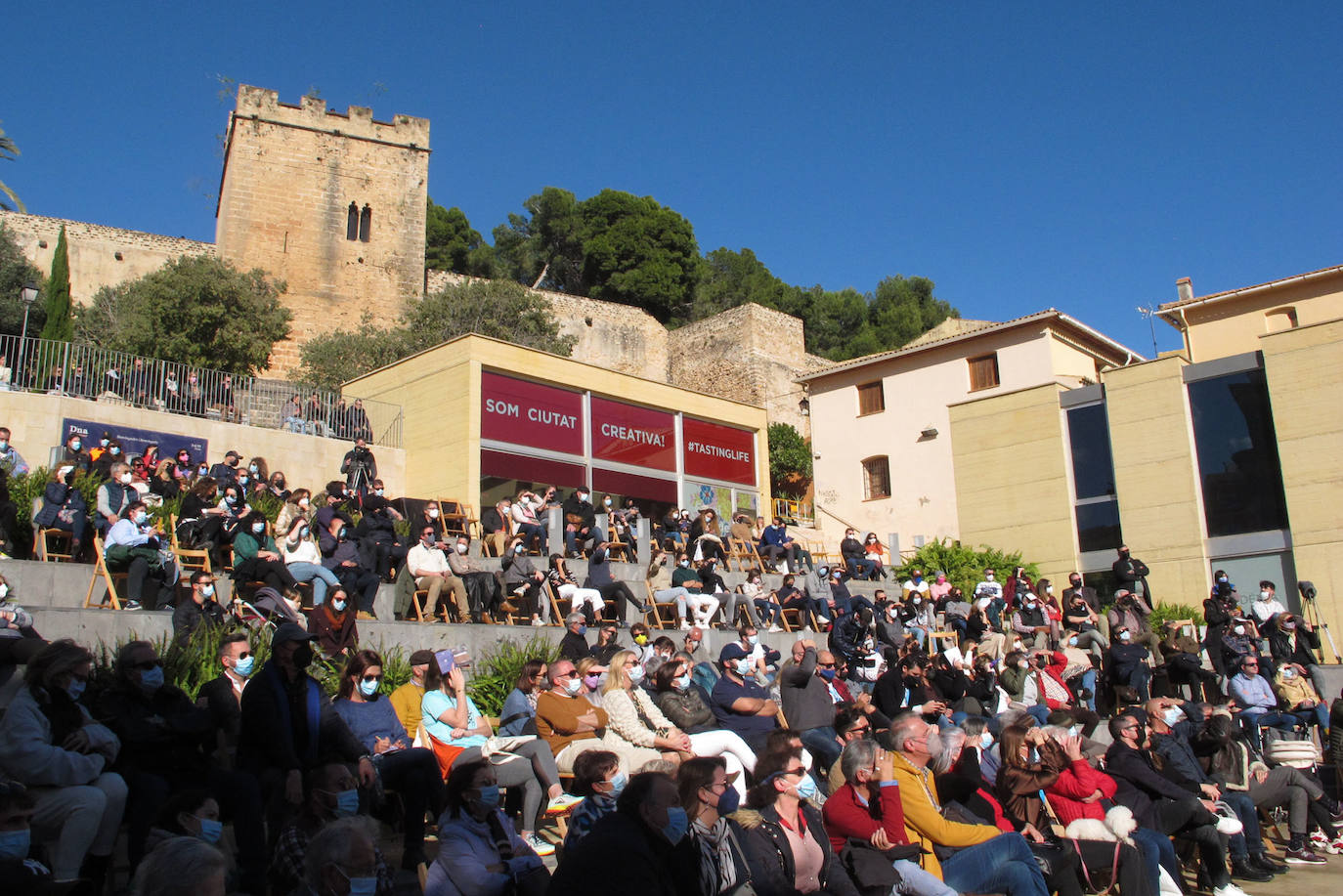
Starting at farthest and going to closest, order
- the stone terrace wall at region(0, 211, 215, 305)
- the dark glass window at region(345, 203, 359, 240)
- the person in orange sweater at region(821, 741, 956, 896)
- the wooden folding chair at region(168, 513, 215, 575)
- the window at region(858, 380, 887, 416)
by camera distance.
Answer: the dark glass window at region(345, 203, 359, 240)
the stone terrace wall at region(0, 211, 215, 305)
the window at region(858, 380, 887, 416)
the wooden folding chair at region(168, 513, 215, 575)
the person in orange sweater at region(821, 741, 956, 896)

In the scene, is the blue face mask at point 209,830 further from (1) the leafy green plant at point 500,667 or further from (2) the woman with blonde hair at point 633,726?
(1) the leafy green plant at point 500,667

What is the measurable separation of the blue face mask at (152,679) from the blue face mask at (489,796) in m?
2.04

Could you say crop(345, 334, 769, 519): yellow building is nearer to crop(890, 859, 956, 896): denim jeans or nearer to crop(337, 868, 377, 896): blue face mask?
crop(890, 859, 956, 896): denim jeans

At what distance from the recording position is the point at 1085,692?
12.6 m

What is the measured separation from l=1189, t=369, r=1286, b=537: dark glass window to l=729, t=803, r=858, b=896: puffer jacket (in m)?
18.3

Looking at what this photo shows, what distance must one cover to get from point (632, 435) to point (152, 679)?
15.3 meters

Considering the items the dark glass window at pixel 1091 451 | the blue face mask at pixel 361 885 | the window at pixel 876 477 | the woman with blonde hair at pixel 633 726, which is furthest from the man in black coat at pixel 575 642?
the window at pixel 876 477

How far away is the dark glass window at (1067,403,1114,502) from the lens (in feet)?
76.2

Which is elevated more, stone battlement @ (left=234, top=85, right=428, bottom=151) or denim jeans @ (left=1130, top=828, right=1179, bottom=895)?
stone battlement @ (left=234, top=85, right=428, bottom=151)

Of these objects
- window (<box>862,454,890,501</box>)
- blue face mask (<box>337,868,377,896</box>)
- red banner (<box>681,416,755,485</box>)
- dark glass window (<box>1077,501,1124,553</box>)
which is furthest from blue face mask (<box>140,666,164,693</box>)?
window (<box>862,454,890,501</box>)

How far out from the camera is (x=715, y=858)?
4715 millimetres

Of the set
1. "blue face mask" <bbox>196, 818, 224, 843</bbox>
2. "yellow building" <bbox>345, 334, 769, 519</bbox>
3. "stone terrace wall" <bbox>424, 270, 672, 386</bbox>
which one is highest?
"stone terrace wall" <bbox>424, 270, 672, 386</bbox>

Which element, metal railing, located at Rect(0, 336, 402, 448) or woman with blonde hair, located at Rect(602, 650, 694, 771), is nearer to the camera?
woman with blonde hair, located at Rect(602, 650, 694, 771)

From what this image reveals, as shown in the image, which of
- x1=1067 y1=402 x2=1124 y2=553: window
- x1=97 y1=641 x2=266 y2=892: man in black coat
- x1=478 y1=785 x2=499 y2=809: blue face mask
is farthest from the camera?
x1=1067 y1=402 x2=1124 y2=553: window
